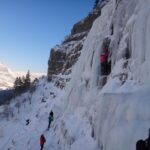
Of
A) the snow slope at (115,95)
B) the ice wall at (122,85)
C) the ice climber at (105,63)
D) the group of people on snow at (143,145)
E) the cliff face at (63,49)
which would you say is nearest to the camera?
the group of people on snow at (143,145)

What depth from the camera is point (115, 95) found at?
13.9m

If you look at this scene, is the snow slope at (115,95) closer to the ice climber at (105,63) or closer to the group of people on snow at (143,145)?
the ice climber at (105,63)

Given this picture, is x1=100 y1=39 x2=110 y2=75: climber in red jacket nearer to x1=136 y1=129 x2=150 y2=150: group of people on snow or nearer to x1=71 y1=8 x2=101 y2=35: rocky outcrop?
x1=136 y1=129 x2=150 y2=150: group of people on snow

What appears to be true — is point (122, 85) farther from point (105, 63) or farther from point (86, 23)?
point (86, 23)

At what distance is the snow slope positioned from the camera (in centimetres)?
1124

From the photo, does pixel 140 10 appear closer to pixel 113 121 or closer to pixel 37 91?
pixel 113 121

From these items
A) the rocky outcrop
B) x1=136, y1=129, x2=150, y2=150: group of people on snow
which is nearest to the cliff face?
the rocky outcrop

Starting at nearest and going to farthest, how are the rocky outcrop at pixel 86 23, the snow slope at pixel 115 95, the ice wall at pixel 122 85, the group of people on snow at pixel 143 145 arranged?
the group of people on snow at pixel 143 145 → the ice wall at pixel 122 85 → the snow slope at pixel 115 95 → the rocky outcrop at pixel 86 23

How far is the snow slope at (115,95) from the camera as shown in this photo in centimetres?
1124

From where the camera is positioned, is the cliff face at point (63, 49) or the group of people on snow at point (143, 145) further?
the cliff face at point (63, 49)

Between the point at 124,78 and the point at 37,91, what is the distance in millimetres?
47027

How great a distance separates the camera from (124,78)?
51.5 feet

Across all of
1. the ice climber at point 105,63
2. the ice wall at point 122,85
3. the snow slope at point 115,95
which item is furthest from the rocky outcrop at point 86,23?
the ice climber at point 105,63

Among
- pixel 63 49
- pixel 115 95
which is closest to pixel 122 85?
pixel 115 95
